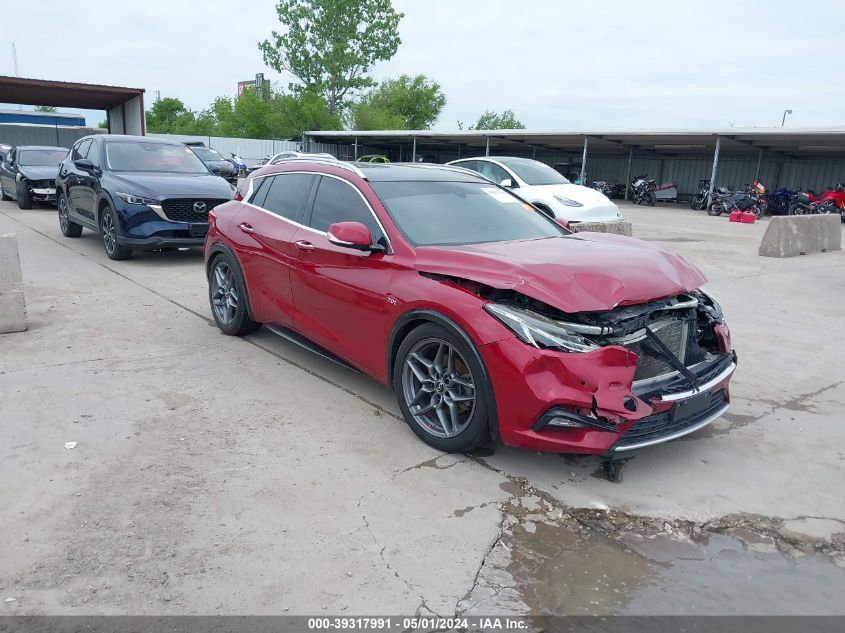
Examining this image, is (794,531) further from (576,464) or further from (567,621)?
(567,621)

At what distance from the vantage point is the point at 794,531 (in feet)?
10.9

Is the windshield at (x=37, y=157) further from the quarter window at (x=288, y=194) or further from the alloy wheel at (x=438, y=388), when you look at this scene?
the alloy wheel at (x=438, y=388)

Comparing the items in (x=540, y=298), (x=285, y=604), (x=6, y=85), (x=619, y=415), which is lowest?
(x=285, y=604)

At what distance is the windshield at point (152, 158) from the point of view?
10266mm

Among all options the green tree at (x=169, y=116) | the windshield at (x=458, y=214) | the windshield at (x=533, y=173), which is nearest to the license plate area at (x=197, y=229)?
the windshield at (x=458, y=214)

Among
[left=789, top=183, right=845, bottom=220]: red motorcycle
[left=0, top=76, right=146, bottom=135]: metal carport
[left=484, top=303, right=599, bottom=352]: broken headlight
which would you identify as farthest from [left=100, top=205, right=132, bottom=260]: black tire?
[left=789, top=183, right=845, bottom=220]: red motorcycle

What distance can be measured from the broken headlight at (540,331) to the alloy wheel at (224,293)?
10.9 ft

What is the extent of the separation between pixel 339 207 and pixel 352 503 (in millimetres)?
2302

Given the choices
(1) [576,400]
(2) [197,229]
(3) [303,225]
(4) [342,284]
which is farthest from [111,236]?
(1) [576,400]

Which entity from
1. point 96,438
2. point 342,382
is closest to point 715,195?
point 342,382

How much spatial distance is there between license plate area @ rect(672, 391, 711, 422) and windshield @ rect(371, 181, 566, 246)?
5.25 ft

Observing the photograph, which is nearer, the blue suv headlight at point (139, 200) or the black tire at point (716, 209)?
the blue suv headlight at point (139, 200)

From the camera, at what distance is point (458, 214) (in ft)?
15.5

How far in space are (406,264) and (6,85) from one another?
24.7 meters
